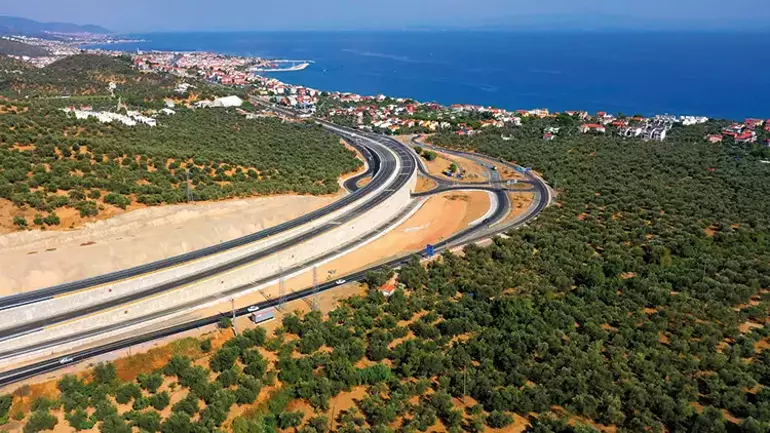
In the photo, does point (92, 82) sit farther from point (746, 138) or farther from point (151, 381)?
point (746, 138)

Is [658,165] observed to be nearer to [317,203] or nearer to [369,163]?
[369,163]

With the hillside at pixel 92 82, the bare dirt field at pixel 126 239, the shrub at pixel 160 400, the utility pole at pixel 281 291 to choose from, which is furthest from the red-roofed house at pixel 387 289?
the hillside at pixel 92 82

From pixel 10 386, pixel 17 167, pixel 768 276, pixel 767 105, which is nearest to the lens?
pixel 10 386

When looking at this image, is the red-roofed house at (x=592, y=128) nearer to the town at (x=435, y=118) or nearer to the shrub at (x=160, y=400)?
the town at (x=435, y=118)

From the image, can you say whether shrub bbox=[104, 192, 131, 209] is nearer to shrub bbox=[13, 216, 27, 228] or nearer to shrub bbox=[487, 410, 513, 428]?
shrub bbox=[13, 216, 27, 228]

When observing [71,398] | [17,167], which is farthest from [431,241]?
[17,167]

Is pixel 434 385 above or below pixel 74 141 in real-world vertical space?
below
